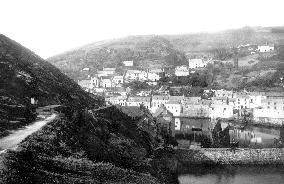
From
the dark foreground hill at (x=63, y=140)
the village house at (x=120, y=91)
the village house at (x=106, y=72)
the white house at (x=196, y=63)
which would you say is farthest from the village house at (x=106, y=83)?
the dark foreground hill at (x=63, y=140)

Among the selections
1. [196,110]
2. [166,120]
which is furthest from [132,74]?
[166,120]

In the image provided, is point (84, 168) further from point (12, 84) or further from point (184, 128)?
point (184, 128)

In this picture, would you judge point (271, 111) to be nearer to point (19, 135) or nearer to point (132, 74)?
point (132, 74)

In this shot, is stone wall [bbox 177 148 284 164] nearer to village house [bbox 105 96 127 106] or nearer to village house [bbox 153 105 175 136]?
village house [bbox 153 105 175 136]

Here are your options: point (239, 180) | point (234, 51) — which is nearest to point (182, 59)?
point (234, 51)

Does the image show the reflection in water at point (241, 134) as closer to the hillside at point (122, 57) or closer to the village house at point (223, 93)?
the village house at point (223, 93)
